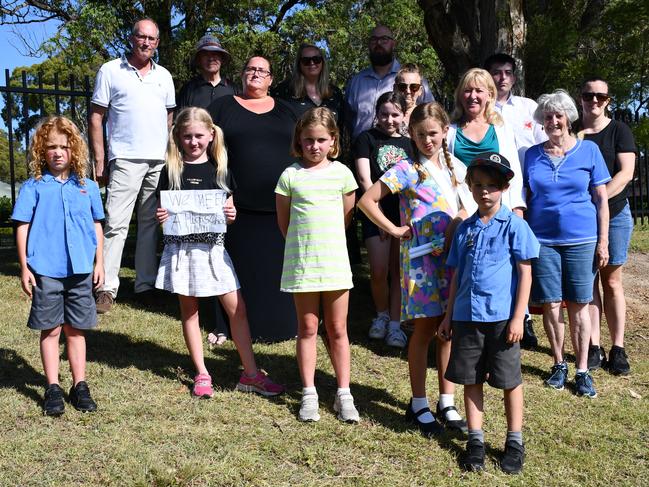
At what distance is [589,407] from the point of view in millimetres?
4562

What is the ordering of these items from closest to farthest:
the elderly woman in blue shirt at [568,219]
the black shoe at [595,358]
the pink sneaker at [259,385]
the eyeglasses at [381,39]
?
the pink sneaker at [259,385]
the elderly woman in blue shirt at [568,219]
the black shoe at [595,358]
the eyeglasses at [381,39]

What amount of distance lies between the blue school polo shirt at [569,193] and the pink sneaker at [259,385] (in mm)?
2037

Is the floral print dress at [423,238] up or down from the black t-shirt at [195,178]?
down

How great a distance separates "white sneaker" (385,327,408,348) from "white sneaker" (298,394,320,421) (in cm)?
158

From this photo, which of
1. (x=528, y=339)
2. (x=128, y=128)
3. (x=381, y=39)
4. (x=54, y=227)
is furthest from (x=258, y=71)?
(x=528, y=339)

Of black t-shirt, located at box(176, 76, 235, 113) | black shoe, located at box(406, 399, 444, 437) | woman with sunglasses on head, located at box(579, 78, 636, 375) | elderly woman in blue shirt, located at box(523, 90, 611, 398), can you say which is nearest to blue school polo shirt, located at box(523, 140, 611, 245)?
elderly woman in blue shirt, located at box(523, 90, 611, 398)

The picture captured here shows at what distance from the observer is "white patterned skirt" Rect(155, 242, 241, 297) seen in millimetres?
4586

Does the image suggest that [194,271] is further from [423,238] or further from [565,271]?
[565,271]

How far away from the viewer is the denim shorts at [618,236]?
5289mm

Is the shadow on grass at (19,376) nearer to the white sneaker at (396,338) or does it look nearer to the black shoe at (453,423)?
the black shoe at (453,423)

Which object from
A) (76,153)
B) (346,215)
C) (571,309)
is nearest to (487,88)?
(346,215)

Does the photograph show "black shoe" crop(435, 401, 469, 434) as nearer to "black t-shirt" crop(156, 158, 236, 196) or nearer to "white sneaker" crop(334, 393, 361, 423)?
"white sneaker" crop(334, 393, 361, 423)

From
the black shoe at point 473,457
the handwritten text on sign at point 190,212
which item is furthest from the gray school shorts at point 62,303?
the black shoe at point 473,457

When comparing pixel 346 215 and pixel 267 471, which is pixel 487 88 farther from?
pixel 267 471
